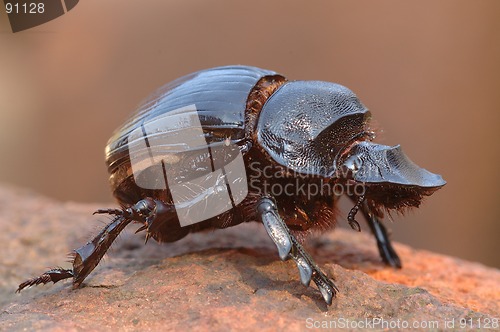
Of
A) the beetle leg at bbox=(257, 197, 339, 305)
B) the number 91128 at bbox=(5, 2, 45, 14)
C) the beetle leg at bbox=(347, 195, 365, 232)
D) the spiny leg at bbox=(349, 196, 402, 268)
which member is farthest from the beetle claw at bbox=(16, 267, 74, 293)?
the spiny leg at bbox=(349, 196, 402, 268)

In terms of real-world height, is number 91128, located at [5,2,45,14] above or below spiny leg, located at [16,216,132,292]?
above

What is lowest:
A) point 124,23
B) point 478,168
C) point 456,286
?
point 478,168

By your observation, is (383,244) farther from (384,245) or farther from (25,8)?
(25,8)

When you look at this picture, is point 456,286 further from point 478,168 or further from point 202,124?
point 478,168

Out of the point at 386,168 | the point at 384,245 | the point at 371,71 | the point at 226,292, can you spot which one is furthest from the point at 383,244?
the point at 371,71

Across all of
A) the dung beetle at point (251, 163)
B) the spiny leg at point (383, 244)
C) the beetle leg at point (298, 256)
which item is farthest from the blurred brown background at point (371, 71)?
the beetle leg at point (298, 256)

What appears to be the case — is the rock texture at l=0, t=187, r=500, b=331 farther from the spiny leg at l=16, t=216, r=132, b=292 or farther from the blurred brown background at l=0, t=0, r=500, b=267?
the blurred brown background at l=0, t=0, r=500, b=267

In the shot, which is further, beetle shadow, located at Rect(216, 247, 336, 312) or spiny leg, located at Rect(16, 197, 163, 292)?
spiny leg, located at Rect(16, 197, 163, 292)

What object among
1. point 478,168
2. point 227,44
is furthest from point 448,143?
point 227,44
